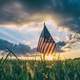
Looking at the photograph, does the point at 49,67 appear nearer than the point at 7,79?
No

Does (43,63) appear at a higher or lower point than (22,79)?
higher

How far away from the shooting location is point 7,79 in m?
6.36

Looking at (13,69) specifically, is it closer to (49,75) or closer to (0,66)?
(0,66)

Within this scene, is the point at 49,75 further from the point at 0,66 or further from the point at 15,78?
the point at 0,66

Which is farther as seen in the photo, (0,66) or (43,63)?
(43,63)

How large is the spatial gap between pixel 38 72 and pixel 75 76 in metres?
0.84

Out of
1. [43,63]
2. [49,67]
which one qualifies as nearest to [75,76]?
[49,67]

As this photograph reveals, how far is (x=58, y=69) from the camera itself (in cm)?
746

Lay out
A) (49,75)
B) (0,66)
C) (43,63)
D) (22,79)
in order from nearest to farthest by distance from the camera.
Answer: (22,79)
(49,75)
(0,66)
(43,63)

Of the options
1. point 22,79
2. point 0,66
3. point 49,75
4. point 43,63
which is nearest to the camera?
point 22,79

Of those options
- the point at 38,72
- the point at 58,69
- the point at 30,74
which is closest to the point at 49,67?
the point at 58,69

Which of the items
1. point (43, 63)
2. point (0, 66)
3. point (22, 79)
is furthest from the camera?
point (43, 63)

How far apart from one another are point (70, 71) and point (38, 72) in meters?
1.05

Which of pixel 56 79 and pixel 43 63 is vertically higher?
pixel 43 63
